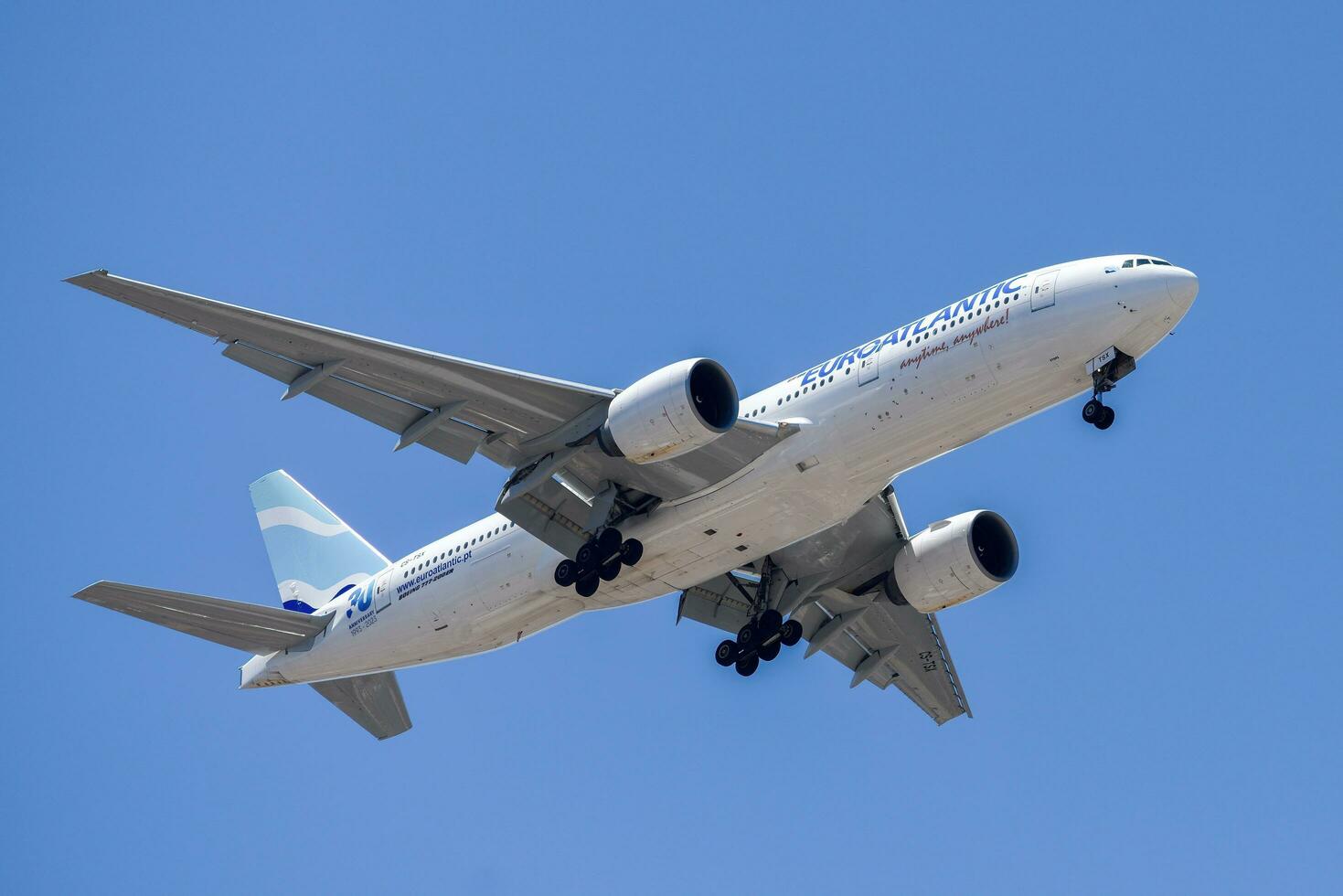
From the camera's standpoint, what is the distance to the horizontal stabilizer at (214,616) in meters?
28.9

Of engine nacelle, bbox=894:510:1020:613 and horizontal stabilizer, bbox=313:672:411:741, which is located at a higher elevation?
engine nacelle, bbox=894:510:1020:613

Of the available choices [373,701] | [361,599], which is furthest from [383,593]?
[373,701]

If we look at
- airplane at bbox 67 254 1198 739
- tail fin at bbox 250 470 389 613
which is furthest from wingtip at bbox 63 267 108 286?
tail fin at bbox 250 470 389 613

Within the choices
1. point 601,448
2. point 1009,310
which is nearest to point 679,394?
point 601,448

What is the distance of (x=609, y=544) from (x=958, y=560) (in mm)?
7413

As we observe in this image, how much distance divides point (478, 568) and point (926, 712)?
1153 centimetres

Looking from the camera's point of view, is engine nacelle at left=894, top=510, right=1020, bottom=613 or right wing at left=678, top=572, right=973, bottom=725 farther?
right wing at left=678, top=572, right=973, bottom=725

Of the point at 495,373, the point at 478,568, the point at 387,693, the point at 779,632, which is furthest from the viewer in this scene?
the point at 387,693

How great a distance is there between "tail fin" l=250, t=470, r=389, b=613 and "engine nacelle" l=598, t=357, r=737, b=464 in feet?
34.9

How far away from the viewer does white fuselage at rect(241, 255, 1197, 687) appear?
83.4 feet

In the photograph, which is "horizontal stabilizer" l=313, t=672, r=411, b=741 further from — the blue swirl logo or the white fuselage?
the white fuselage

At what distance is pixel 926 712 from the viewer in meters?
35.8

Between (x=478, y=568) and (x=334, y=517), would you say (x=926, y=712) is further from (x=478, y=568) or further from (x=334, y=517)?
(x=334, y=517)

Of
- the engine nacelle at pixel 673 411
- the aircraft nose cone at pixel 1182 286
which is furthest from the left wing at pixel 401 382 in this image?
the aircraft nose cone at pixel 1182 286
